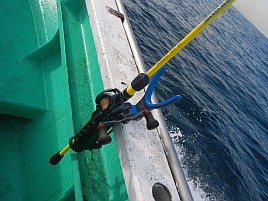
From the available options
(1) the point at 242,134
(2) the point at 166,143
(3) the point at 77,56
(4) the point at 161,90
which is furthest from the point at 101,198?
(1) the point at 242,134

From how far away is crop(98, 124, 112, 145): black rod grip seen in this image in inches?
78.9

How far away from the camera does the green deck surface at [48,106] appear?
2787 mm

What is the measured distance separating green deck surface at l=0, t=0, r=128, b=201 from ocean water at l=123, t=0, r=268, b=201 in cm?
424

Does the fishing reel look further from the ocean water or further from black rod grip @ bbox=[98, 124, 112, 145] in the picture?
the ocean water

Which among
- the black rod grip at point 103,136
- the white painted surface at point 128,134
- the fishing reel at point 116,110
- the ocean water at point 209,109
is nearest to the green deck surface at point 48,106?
the white painted surface at point 128,134

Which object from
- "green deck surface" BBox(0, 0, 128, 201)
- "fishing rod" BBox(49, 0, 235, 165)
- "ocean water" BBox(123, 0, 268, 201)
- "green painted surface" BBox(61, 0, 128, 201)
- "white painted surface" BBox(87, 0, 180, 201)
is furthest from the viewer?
"ocean water" BBox(123, 0, 268, 201)

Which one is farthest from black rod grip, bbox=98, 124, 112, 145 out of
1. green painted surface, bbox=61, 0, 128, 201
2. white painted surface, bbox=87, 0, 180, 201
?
green painted surface, bbox=61, 0, 128, 201

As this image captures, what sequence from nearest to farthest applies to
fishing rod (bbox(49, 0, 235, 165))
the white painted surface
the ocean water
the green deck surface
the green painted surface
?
fishing rod (bbox(49, 0, 235, 165)) < the white painted surface < the green painted surface < the green deck surface < the ocean water

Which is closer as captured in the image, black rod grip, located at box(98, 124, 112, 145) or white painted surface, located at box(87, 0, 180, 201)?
black rod grip, located at box(98, 124, 112, 145)

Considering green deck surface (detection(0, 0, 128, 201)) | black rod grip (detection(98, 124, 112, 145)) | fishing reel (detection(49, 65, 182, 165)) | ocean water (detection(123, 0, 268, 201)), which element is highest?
A: ocean water (detection(123, 0, 268, 201))

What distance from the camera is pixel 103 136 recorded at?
2020mm

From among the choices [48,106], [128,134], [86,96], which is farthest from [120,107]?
[48,106]

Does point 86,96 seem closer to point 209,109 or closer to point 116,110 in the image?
point 116,110

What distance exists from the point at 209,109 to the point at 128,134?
9.70 m
